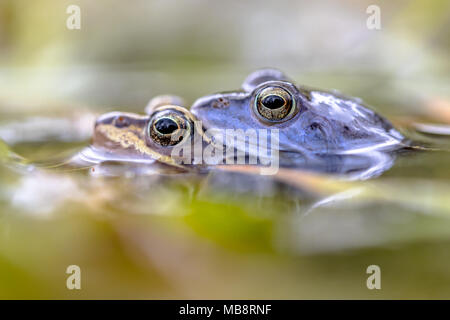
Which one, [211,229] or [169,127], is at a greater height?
[169,127]

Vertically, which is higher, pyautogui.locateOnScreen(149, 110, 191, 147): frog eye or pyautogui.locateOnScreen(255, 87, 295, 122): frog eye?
pyautogui.locateOnScreen(255, 87, 295, 122): frog eye

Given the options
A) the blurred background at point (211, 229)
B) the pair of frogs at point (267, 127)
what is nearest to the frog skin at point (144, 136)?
the pair of frogs at point (267, 127)

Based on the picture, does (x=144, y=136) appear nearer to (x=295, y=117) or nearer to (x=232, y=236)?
(x=295, y=117)

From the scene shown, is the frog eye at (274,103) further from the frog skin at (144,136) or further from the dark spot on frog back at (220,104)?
the frog skin at (144,136)

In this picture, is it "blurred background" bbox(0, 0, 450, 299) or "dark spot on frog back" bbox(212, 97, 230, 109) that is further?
"dark spot on frog back" bbox(212, 97, 230, 109)

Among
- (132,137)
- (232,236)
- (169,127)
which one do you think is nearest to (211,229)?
(232,236)

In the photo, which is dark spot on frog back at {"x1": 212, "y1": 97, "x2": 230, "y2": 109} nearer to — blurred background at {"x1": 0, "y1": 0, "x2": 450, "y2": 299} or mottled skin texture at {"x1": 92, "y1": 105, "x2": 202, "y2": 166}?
mottled skin texture at {"x1": 92, "y1": 105, "x2": 202, "y2": 166}

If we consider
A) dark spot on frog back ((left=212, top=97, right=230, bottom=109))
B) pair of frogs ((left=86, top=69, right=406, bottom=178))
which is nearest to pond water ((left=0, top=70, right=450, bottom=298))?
pair of frogs ((left=86, top=69, right=406, bottom=178))

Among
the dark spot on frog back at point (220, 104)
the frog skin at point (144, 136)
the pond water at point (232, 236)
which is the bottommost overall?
the pond water at point (232, 236)
